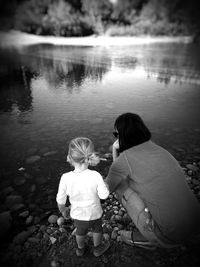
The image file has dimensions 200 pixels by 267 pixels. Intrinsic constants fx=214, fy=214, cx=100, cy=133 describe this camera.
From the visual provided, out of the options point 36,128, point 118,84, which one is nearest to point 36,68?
point 118,84

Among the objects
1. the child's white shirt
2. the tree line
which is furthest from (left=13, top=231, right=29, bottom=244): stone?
the tree line

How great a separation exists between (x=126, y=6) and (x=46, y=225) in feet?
204

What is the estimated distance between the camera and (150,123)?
642 cm

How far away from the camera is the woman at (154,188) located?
7.39 feet

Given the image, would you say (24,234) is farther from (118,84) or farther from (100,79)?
(100,79)

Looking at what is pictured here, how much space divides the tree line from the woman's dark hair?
43.8 m

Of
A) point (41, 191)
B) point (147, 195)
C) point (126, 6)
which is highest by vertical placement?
point (126, 6)

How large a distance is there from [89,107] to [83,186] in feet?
17.5

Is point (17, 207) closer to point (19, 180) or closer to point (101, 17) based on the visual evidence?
point (19, 180)

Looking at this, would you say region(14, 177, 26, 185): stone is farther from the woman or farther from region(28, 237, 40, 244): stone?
the woman

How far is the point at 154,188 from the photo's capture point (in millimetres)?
2297

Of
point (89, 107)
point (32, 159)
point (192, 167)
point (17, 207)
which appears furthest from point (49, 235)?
point (89, 107)

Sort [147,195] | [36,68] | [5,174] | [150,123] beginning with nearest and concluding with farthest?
[147,195], [5,174], [150,123], [36,68]

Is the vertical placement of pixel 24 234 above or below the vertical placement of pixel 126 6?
below
